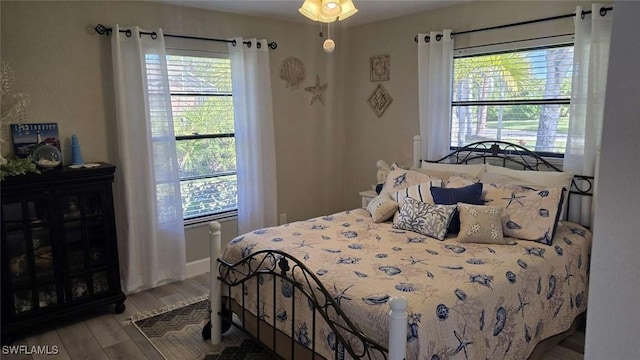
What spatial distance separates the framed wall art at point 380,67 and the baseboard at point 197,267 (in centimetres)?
253

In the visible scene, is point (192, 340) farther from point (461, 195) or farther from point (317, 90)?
point (317, 90)

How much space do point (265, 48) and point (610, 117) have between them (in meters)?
3.89

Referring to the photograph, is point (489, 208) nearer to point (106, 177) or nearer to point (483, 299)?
point (483, 299)

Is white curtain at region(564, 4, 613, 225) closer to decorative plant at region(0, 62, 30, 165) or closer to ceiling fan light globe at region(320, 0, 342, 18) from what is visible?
ceiling fan light globe at region(320, 0, 342, 18)

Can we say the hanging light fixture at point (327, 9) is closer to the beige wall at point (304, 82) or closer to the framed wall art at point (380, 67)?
the beige wall at point (304, 82)

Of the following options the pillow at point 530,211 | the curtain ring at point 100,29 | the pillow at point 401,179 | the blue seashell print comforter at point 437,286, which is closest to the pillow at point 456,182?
the pillow at point 401,179

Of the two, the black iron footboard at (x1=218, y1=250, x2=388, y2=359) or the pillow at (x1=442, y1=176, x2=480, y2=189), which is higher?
the pillow at (x1=442, y1=176, x2=480, y2=189)

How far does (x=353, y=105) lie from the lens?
498cm

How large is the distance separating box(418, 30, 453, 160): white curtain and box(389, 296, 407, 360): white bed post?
101 inches

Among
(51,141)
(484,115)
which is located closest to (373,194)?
(484,115)

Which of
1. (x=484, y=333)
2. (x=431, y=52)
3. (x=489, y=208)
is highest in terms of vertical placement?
(x=431, y=52)

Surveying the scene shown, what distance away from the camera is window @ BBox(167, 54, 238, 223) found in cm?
399

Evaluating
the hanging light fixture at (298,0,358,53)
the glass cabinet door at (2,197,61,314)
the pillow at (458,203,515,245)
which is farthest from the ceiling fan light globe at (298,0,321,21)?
the glass cabinet door at (2,197,61,314)

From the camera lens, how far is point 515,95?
11.9ft
